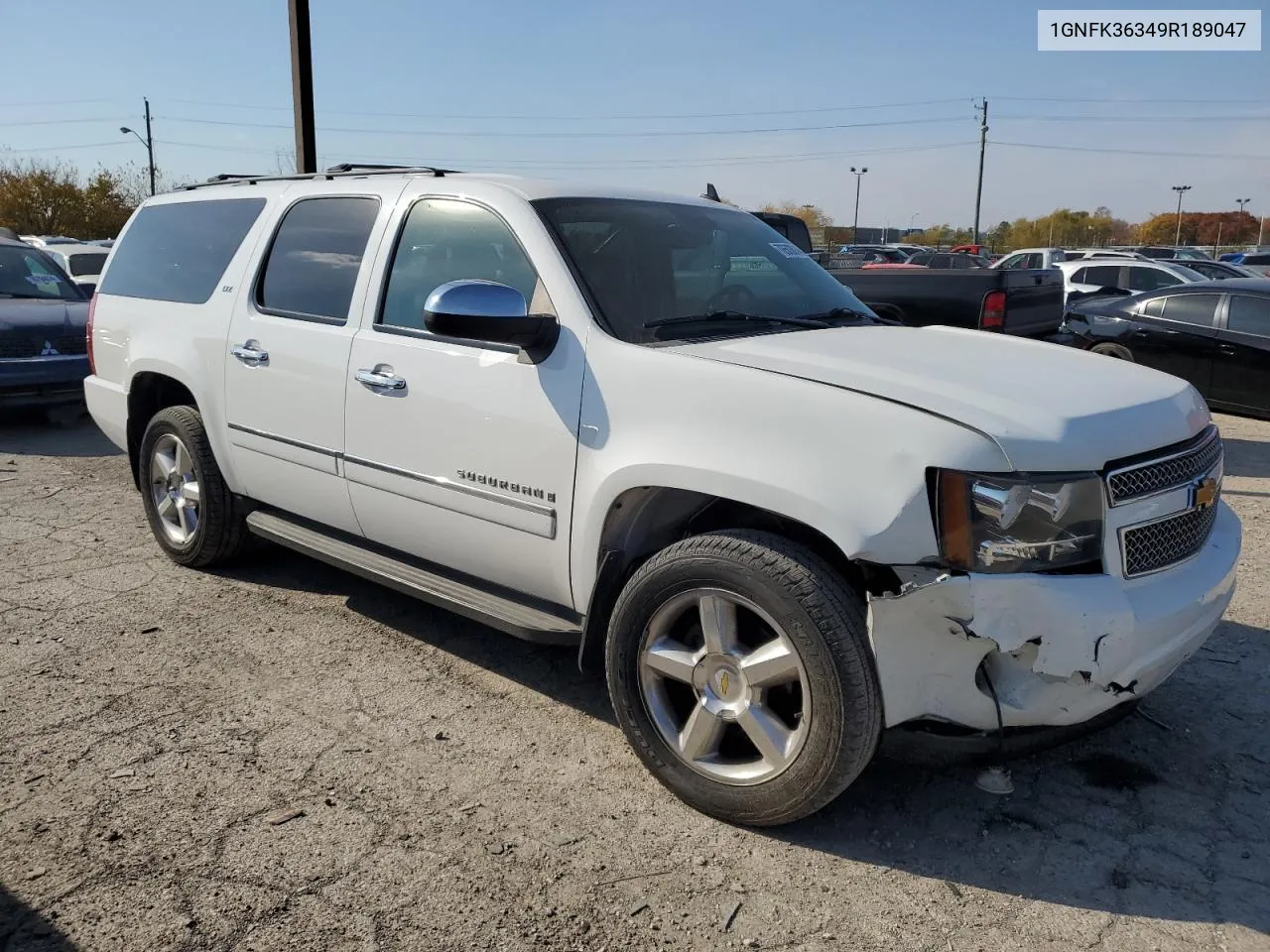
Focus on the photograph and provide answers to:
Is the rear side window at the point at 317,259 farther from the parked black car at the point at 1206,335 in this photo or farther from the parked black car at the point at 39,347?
the parked black car at the point at 1206,335

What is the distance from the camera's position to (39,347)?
888cm

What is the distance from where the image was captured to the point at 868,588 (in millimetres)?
2656

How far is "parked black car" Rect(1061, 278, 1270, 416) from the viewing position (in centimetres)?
951

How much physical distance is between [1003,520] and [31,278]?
1040 centimetres

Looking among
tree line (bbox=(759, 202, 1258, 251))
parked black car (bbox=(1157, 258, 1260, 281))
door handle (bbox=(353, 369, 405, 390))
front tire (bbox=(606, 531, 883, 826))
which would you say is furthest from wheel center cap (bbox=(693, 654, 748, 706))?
tree line (bbox=(759, 202, 1258, 251))

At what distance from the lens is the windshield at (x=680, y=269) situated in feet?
11.0

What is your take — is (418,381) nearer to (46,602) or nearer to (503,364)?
(503,364)

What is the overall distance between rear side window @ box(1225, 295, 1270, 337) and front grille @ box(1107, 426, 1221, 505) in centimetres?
768

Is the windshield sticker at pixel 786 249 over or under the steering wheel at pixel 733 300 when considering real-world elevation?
over

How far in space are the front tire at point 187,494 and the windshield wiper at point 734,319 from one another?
8.45 feet

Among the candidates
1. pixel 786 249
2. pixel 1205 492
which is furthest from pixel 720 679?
pixel 786 249

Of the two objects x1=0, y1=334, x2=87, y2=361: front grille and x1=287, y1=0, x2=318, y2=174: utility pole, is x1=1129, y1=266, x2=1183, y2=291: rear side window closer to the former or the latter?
x1=287, y1=0, x2=318, y2=174: utility pole

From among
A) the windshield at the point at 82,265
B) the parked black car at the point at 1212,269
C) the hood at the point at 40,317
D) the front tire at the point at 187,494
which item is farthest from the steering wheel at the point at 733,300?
the parked black car at the point at 1212,269

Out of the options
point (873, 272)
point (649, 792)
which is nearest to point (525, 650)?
point (649, 792)
